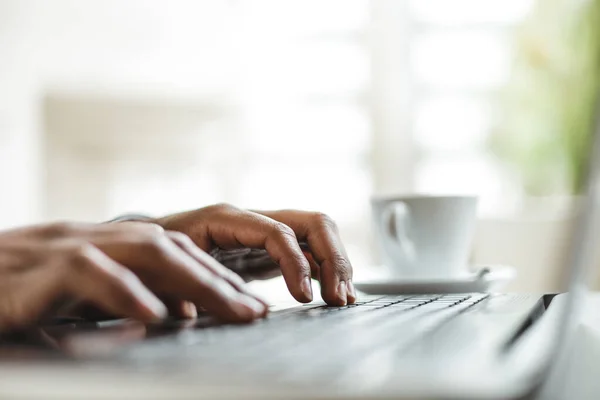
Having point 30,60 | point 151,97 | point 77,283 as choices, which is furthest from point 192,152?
point 77,283

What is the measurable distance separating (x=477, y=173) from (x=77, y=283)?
274cm

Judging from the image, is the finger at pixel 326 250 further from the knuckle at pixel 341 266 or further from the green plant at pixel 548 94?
the green plant at pixel 548 94

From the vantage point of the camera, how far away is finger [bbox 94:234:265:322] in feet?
1.25

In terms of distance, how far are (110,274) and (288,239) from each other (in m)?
0.23

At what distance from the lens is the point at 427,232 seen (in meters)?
0.85

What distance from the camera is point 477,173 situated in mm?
2967

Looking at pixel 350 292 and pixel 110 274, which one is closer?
pixel 110 274

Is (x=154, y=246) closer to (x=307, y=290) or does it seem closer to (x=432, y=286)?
(x=307, y=290)

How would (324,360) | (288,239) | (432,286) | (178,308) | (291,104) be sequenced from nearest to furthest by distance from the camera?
(324,360)
(178,308)
(288,239)
(432,286)
(291,104)

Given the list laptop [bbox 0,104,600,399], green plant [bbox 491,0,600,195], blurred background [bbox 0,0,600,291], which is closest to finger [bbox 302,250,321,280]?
laptop [bbox 0,104,600,399]

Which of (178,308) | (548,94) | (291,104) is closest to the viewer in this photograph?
(178,308)

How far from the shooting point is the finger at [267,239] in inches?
21.5

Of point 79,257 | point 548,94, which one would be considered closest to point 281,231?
point 79,257

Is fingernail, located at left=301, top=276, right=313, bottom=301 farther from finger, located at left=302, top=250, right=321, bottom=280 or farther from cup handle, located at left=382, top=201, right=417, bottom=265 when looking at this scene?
cup handle, located at left=382, top=201, right=417, bottom=265
